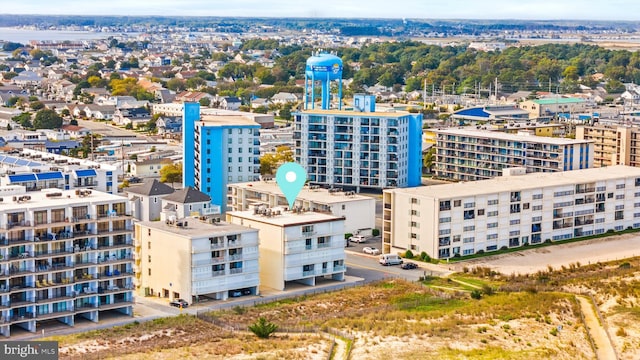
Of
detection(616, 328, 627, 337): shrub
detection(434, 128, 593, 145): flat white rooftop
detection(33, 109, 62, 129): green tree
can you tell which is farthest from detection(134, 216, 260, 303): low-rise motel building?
detection(33, 109, 62, 129): green tree

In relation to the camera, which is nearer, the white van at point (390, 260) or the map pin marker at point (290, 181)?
the white van at point (390, 260)

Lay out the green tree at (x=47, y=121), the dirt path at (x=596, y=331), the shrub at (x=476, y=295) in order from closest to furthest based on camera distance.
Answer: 1. the dirt path at (x=596, y=331)
2. the shrub at (x=476, y=295)
3. the green tree at (x=47, y=121)

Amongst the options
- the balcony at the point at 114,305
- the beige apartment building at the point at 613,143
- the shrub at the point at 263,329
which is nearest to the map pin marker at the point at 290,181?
the balcony at the point at 114,305

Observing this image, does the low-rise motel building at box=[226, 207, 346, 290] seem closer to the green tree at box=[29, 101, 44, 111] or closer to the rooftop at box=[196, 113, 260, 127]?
the rooftop at box=[196, 113, 260, 127]

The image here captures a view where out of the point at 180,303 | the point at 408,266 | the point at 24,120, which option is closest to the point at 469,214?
the point at 408,266

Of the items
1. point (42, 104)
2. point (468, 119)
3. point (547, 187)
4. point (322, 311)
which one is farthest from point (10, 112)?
point (322, 311)

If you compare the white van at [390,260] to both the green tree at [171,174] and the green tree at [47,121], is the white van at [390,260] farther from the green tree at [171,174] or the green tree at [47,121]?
the green tree at [47,121]

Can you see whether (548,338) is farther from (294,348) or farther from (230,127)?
(230,127)
